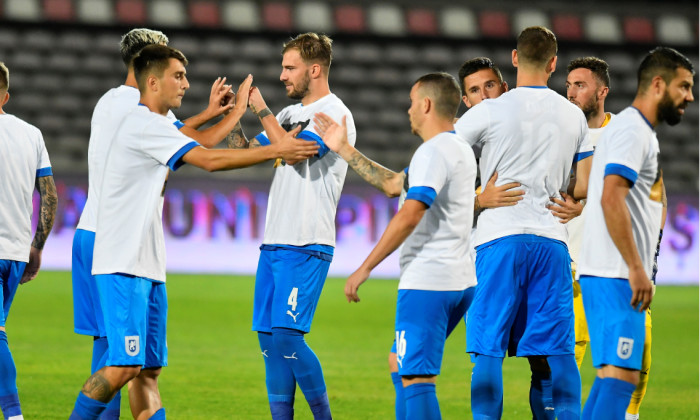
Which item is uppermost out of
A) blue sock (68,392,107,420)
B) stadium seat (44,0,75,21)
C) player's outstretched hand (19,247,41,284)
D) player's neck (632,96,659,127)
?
stadium seat (44,0,75,21)

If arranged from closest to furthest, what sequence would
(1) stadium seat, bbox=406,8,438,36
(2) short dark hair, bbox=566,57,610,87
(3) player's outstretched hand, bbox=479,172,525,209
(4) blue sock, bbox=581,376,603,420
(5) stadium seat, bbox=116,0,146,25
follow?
(4) blue sock, bbox=581,376,603,420 < (3) player's outstretched hand, bbox=479,172,525,209 < (2) short dark hair, bbox=566,57,610,87 < (5) stadium seat, bbox=116,0,146,25 < (1) stadium seat, bbox=406,8,438,36

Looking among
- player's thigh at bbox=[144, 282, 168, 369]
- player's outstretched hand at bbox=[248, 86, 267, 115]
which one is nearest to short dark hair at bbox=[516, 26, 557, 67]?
player's outstretched hand at bbox=[248, 86, 267, 115]

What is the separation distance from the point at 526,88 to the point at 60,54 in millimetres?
16811

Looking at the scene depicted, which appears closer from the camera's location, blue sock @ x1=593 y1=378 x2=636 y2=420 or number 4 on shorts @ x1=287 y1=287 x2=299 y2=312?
blue sock @ x1=593 y1=378 x2=636 y2=420

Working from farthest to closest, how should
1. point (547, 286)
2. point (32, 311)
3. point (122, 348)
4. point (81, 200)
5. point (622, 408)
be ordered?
point (81, 200), point (32, 311), point (547, 286), point (122, 348), point (622, 408)

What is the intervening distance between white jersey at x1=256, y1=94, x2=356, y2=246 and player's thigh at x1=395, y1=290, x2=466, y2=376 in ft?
3.57

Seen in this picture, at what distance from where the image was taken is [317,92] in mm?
5254

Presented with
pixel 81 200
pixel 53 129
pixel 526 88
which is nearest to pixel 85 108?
pixel 53 129

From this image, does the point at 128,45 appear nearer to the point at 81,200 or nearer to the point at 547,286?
the point at 547,286

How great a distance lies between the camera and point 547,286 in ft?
15.0

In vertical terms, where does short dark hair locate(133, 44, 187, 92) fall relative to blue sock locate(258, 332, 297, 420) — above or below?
above

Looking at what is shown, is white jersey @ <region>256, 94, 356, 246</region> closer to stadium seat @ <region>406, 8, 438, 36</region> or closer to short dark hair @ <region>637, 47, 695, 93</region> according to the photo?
short dark hair @ <region>637, 47, 695, 93</region>

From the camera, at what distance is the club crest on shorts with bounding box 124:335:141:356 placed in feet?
13.9

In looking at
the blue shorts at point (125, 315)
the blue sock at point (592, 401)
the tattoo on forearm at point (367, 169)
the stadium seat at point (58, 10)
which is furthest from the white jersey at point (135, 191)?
the stadium seat at point (58, 10)
